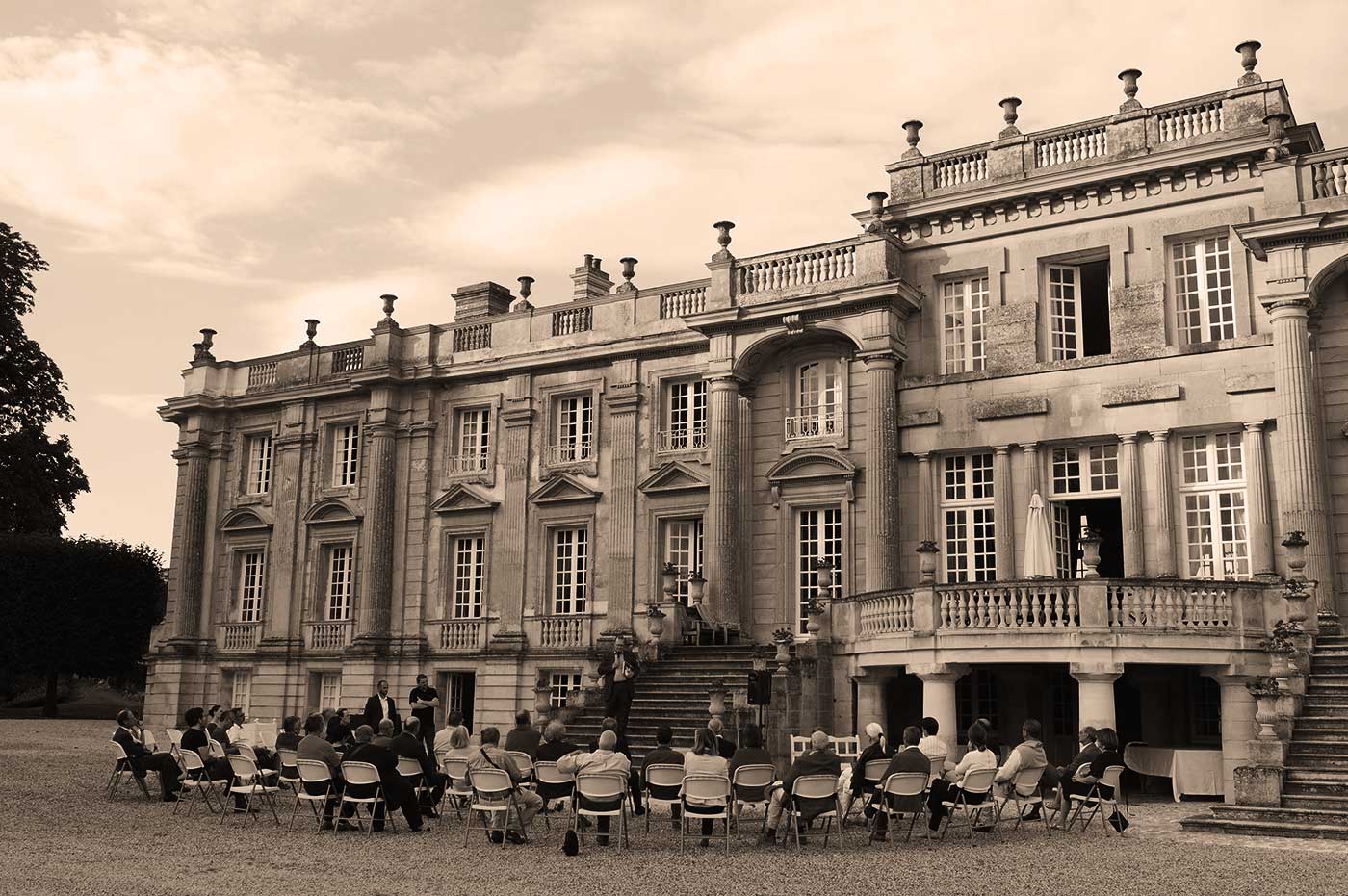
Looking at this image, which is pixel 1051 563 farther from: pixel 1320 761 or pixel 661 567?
pixel 661 567

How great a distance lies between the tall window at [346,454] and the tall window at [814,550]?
1215cm

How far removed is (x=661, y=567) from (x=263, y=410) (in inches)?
514

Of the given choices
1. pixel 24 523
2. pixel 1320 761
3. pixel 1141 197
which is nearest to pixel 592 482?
pixel 1141 197

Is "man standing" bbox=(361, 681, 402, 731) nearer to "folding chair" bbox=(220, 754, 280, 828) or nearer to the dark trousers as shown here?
"folding chair" bbox=(220, 754, 280, 828)

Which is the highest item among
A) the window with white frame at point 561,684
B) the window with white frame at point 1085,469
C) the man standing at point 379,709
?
the window with white frame at point 1085,469

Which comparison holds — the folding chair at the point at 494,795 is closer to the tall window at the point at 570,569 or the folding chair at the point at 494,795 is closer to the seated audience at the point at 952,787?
the seated audience at the point at 952,787

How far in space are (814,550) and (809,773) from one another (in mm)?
11988

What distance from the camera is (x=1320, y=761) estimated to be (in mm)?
15016

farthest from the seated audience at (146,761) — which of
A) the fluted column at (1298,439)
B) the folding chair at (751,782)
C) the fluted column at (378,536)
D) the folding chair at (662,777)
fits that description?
the fluted column at (1298,439)

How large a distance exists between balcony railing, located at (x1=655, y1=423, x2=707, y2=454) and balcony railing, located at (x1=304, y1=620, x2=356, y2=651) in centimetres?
878

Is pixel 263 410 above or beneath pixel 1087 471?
above

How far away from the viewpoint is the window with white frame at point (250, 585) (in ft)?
109

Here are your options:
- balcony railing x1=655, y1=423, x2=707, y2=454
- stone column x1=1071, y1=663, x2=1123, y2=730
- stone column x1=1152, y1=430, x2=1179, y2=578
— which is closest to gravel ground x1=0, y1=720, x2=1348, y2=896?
stone column x1=1071, y1=663, x2=1123, y2=730

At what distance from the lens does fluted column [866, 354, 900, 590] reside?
2325 centimetres
